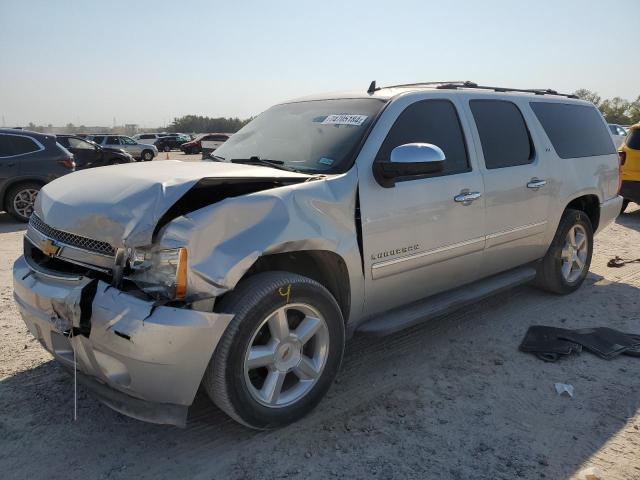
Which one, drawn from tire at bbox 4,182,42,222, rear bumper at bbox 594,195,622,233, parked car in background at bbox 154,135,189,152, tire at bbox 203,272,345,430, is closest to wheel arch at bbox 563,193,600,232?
rear bumper at bbox 594,195,622,233

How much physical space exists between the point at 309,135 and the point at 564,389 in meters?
2.34

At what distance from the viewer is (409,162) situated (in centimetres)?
309

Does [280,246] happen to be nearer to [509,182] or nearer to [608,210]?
[509,182]

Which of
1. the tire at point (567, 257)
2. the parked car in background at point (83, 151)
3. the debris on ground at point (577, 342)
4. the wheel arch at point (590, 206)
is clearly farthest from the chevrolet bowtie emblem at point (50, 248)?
the parked car in background at point (83, 151)

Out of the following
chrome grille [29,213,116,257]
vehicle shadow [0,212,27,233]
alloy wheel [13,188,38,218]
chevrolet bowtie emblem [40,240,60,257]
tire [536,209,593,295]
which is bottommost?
vehicle shadow [0,212,27,233]

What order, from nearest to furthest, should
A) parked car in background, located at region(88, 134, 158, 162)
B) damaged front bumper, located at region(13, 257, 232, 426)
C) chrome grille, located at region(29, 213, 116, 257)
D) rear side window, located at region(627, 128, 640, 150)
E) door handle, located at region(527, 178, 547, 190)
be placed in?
damaged front bumper, located at region(13, 257, 232, 426) < chrome grille, located at region(29, 213, 116, 257) < door handle, located at region(527, 178, 547, 190) < rear side window, located at region(627, 128, 640, 150) < parked car in background, located at region(88, 134, 158, 162)

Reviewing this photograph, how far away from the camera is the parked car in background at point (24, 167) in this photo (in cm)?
911

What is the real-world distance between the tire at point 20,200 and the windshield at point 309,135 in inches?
265

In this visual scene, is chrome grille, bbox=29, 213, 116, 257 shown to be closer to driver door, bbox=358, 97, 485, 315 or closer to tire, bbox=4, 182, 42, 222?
driver door, bbox=358, 97, 485, 315

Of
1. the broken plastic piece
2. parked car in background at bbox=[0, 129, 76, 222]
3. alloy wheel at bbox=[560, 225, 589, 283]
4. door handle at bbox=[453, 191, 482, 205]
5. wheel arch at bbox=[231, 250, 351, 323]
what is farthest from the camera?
parked car in background at bbox=[0, 129, 76, 222]

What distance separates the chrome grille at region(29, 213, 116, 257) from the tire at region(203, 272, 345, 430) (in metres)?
0.63

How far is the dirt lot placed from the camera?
2.56 meters

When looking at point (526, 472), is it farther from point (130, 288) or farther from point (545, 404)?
point (130, 288)

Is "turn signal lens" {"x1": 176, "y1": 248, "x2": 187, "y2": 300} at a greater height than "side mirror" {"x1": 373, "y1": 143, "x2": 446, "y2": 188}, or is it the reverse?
"side mirror" {"x1": 373, "y1": 143, "x2": 446, "y2": 188}
